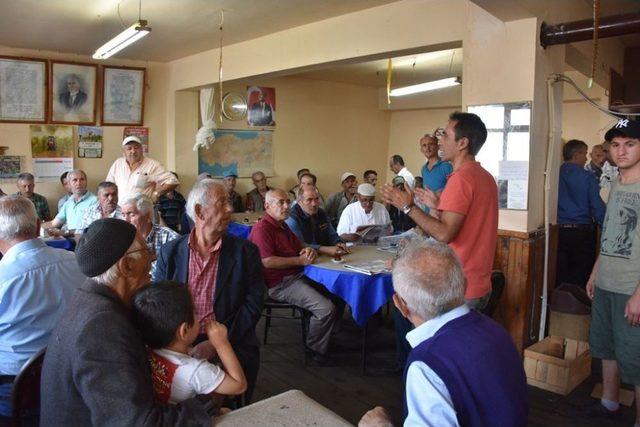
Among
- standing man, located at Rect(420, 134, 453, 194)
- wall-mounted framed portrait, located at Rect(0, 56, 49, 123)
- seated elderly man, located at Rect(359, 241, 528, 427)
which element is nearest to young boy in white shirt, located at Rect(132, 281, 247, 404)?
seated elderly man, located at Rect(359, 241, 528, 427)

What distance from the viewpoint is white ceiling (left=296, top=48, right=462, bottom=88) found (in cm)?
730

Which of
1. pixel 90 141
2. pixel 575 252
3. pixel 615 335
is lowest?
pixel 615 335

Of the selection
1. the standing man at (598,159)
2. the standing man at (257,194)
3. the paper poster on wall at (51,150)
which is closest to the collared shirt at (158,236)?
the paper poster on wall at (51,150)

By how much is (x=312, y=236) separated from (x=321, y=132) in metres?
5.78

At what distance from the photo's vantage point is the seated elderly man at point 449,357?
116 cm

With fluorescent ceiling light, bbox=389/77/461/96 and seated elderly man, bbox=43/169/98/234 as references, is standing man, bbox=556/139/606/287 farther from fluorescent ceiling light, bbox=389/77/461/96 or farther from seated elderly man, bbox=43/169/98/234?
seated elderly man, bbox=43/169/98/234

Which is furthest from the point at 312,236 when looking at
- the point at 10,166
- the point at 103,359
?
the point at 10,166

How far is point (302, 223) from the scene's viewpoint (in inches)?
163

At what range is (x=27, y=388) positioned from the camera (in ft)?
5.68

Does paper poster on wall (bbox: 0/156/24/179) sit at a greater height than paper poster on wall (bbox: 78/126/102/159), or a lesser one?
lesser

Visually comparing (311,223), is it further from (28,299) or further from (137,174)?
(28,299)

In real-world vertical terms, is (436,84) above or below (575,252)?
above

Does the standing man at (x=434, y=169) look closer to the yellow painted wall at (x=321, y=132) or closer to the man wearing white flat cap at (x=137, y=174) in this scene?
the man wearing white flat cap at (x=137, y=174)

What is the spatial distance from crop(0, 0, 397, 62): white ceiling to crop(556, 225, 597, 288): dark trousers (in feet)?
8.12
